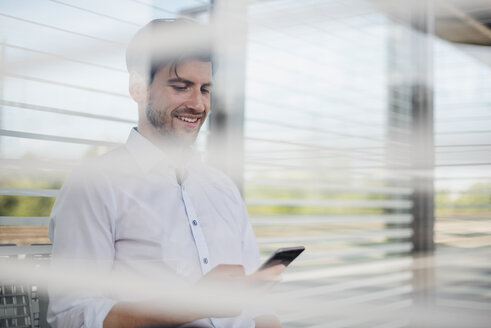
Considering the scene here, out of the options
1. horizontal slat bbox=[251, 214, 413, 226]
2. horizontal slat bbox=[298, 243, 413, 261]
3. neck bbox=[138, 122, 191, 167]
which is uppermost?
neck bbox=[138, 122, 191, 167]

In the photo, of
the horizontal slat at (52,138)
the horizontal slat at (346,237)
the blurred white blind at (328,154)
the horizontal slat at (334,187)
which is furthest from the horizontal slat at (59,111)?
the horizontal slat at (346,237)

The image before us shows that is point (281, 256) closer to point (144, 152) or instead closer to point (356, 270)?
point (144, 152)

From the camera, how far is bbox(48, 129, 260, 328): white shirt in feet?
3.56

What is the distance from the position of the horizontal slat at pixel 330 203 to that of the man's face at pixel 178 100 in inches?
42.2

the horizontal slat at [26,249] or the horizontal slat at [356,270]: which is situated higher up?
the horizontal slat at [26,249]

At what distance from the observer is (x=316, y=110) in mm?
2891

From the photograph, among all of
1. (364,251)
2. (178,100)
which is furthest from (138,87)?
(364,251)

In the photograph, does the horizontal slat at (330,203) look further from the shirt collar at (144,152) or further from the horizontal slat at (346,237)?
the shirt collar at (144,152)

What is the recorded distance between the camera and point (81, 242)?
1.09 metres

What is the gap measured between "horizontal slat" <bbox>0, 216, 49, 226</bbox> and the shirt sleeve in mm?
422

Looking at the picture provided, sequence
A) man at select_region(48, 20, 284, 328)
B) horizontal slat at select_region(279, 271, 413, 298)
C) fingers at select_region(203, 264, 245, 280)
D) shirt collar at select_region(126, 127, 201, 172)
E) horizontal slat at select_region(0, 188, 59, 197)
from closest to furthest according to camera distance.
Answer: fingers at select_region(203, 264, 245, 280), man at select_region(48, 20, 284, 328), shirt collar at select_region(126, 127, 201, 172), horizontal slat at select_region(0, 188, 59, 197), horizontal slat at select_region(279, 271, 413, 298)

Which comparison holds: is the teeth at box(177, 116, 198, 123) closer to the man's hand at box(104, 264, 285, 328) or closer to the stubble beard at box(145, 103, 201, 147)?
the stubble beard at box(145, 103, 201, 147)

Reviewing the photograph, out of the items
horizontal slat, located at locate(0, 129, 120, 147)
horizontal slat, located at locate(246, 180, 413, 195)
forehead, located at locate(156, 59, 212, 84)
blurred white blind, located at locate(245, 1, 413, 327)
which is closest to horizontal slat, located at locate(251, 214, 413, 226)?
blurred white blind, located at locate(245, 1, 413, 327)

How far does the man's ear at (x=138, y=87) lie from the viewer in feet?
4.52
